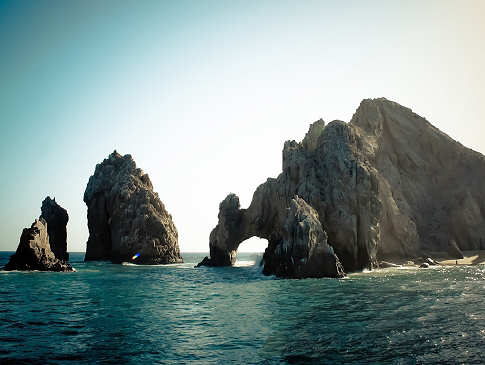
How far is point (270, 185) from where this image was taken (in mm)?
91812

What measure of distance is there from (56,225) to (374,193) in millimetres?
96167

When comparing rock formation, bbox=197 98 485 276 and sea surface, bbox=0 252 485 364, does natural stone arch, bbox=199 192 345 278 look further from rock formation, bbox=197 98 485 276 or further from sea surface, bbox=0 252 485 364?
sea surface, bbox=0 252 485 364

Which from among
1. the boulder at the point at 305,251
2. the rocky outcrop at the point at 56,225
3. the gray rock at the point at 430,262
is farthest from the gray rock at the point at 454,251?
the rocky outcrop at the point at 56,225

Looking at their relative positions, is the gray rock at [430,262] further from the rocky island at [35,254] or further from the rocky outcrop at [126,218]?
the rocky island at [35,254]

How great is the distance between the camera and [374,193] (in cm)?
7269

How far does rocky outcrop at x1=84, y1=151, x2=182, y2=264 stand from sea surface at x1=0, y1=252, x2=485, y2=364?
230 ft

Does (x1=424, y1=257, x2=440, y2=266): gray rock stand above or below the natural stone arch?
below

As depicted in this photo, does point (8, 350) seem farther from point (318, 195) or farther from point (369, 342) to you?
point (318, 195)

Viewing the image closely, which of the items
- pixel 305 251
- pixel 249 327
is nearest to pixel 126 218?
pixel 305 251

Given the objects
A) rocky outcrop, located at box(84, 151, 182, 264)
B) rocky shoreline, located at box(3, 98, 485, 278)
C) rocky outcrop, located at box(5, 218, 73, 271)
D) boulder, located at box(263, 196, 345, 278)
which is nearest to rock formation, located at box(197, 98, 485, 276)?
rocky shoreline, located at box(3, 98, 485, 278)

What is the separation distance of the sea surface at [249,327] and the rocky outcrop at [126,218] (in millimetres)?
70037

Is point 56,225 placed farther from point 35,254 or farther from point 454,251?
point 454,251

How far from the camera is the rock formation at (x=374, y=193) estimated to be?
68.9m

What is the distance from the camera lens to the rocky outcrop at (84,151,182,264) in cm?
10881
